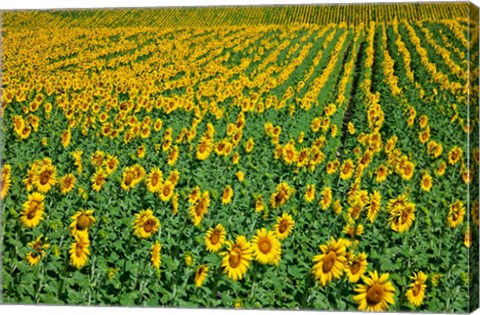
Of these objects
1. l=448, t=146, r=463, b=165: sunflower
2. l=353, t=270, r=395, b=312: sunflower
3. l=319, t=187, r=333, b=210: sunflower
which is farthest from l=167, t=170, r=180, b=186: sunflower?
l=448, t=146, r=463, b=165: sunflower

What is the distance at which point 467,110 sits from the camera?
5109 millimetres

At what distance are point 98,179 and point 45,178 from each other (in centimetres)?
35

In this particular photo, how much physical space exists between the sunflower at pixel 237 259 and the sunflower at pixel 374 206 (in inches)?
28.2

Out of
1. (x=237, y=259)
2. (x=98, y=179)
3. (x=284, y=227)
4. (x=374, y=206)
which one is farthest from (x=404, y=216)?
(x=98, y=179)

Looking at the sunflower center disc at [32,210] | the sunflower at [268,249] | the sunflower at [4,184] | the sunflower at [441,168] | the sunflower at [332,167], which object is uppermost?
the sunflower at [441,168]

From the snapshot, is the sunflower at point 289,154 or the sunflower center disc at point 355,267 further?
the sunflower at point 289,154

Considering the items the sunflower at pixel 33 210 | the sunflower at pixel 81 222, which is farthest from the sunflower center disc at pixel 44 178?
the sunflower at pixel 81 222

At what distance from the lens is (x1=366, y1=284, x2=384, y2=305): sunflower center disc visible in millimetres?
5098

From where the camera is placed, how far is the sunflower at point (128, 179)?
5715mm

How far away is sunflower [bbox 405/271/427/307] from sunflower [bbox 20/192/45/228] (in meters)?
2.23

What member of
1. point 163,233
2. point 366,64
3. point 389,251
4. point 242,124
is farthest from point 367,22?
point 163,233

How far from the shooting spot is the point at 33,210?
5.64 metres

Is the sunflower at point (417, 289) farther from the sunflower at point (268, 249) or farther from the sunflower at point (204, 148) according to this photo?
the sunflower at point (204, 148)

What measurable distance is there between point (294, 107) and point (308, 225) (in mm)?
749
